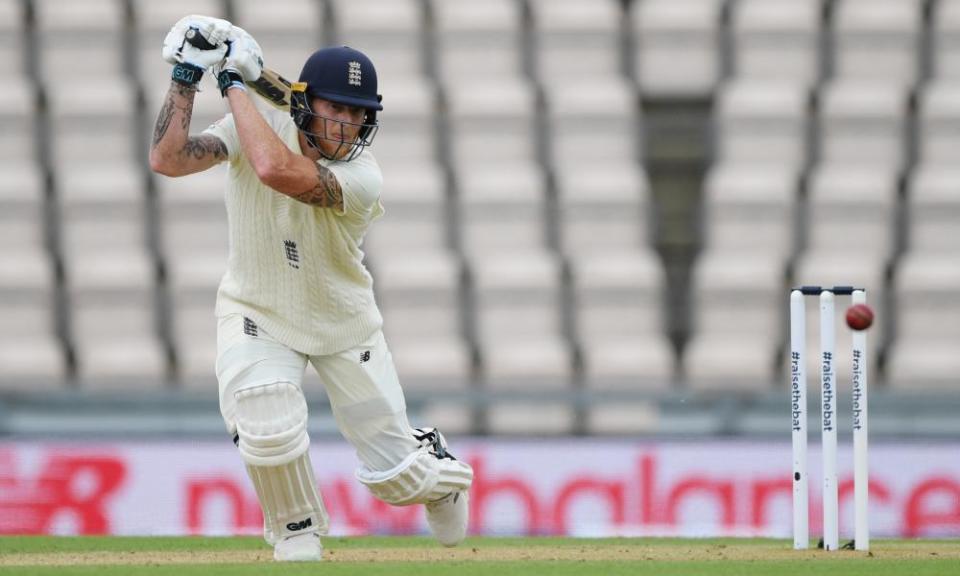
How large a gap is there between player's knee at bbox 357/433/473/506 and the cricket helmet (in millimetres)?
951

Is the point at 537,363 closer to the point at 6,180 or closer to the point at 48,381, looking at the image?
the point at 48,381

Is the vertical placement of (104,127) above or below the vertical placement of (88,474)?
above

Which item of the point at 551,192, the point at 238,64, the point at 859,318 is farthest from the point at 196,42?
the point at 551,192

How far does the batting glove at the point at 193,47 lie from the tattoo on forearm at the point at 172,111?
26 millimetres

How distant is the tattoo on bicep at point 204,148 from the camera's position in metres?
4.93

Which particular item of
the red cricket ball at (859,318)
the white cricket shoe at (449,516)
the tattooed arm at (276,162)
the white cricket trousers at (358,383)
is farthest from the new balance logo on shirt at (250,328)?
the red cricket ball at (859,318)

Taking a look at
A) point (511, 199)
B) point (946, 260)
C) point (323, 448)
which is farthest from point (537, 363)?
point (946, 260)

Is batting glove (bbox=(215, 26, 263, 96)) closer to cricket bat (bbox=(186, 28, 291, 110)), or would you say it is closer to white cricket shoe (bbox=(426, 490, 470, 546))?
cricket bat (bbox=(186, 28, 291, 110))

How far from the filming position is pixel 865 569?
16.1 feet

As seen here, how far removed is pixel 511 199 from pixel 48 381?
9.27 ft

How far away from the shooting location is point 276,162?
15.8 ft

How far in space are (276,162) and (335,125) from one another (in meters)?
0.34

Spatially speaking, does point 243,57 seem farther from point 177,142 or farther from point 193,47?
point 177,142

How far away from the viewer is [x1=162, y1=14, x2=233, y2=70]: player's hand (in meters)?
4.91
